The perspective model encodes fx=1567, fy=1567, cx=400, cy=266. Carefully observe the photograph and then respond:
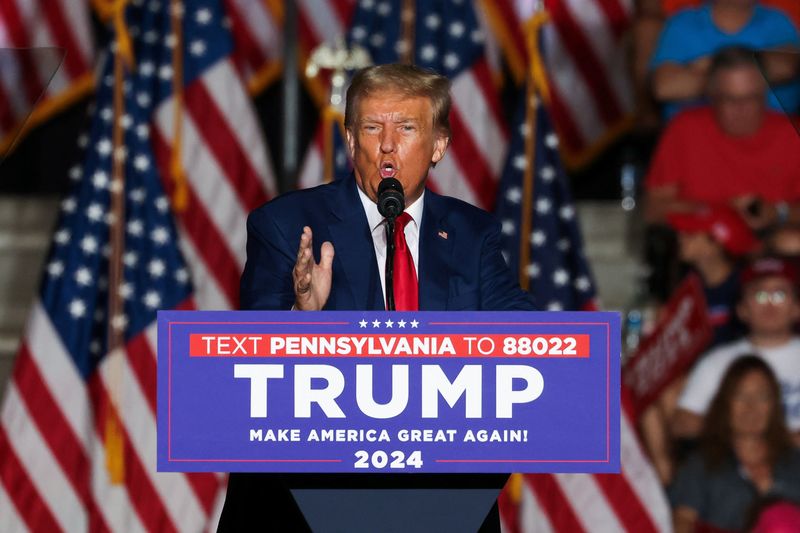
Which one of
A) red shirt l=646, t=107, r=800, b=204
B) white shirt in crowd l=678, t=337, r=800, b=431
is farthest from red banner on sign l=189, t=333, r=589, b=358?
red shirt l=646, t=107, r=800, b=204

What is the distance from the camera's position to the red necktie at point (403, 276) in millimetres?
2764

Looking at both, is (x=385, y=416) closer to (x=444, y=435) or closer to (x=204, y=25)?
(x=444, y=435)

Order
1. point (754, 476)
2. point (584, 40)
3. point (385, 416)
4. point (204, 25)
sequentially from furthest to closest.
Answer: point (584, 40), point (204, 25), point (754, 476), point (385, 416)

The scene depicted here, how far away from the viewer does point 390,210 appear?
2590 millimetres

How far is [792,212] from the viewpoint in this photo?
5.33 metres

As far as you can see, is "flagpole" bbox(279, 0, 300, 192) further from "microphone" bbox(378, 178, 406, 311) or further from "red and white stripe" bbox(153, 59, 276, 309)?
"microphone" bbox(378, 178, 406, 311)

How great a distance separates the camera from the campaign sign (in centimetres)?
250

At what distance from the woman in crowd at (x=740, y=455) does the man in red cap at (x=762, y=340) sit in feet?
0.26

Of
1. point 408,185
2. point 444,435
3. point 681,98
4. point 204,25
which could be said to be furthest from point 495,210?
point 444,435

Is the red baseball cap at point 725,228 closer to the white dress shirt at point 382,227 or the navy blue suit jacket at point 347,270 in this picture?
the navy blue suit jacket at point 347,270

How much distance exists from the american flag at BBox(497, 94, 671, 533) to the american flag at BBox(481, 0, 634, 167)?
817mm

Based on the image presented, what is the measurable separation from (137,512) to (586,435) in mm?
2975

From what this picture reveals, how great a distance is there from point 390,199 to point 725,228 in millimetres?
2937

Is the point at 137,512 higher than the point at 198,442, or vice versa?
the point at 137,512
